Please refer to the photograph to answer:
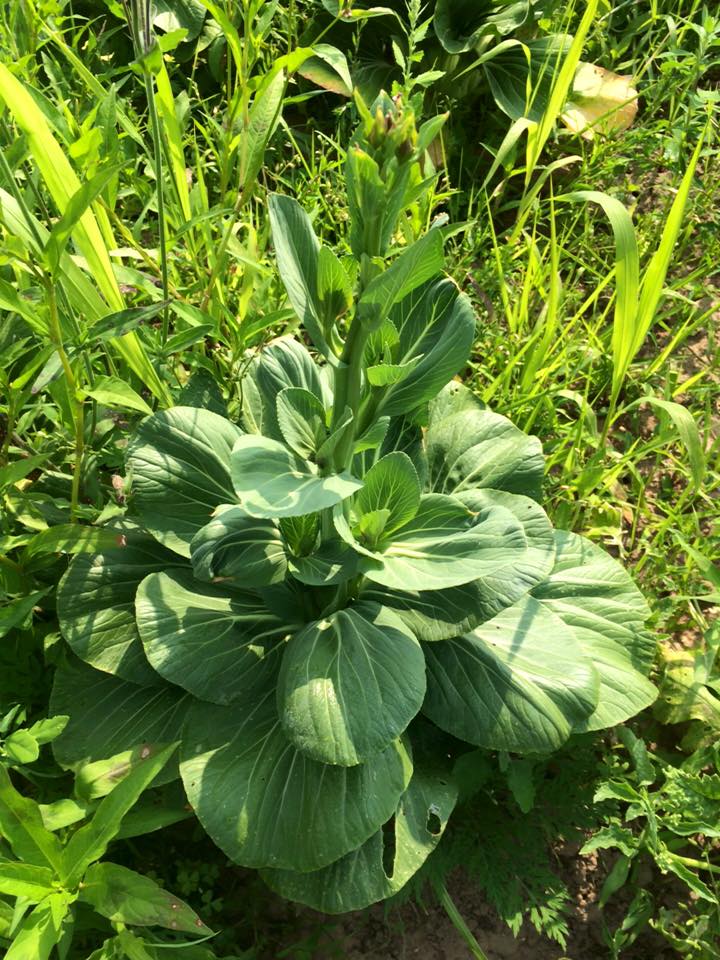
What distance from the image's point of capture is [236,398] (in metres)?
1.95

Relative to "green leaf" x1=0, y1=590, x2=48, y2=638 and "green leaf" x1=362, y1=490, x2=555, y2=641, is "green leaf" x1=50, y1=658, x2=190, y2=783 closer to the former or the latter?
"green leaf" x1=0, y1=590, x2=48, y2=638

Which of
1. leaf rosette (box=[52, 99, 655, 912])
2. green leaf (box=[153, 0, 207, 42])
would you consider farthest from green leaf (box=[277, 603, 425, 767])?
green leaf (box=[153, 0, 207, 42])

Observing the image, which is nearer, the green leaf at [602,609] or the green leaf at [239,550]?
the green leaf at [239,550]

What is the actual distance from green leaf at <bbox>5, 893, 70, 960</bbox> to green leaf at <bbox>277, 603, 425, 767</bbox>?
1.37 ft

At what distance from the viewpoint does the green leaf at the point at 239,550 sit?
145cm

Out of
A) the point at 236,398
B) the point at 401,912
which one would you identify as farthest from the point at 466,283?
the point at 401,912

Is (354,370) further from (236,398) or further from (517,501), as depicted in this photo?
(236,398)

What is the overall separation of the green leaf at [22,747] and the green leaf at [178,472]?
43 centimetres

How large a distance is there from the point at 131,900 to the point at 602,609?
1.14 metres

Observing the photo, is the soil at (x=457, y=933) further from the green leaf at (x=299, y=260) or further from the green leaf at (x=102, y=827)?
the green leaf at (x=299, y=260)

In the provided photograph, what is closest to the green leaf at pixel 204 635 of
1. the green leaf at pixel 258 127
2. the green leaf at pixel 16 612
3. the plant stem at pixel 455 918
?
the green leaf at pixel 16 612

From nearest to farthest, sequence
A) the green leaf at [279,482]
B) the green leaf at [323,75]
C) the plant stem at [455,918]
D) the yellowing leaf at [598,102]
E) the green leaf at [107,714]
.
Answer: the green leaf at [279,482] → the green leaf at [107,714] → the plant stem at [455,918] → the green leaf at [323,75] → the yellowing leaf at [598,102]

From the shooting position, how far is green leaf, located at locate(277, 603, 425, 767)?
1.31 meters

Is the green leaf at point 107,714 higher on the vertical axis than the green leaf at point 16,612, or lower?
lower
